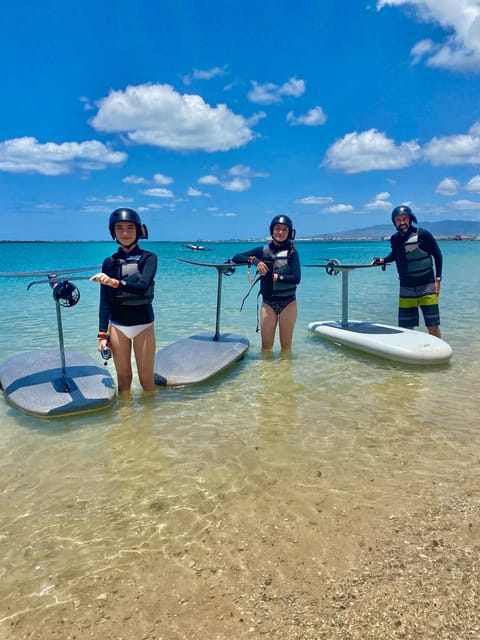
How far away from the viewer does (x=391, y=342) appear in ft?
22.6

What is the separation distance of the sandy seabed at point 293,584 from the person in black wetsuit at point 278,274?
14.4 ft

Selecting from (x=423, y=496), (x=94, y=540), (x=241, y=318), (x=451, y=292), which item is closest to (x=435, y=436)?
(x=423, y=496)

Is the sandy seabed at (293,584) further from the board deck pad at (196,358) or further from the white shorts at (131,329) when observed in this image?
the board deck pad at (196,358)

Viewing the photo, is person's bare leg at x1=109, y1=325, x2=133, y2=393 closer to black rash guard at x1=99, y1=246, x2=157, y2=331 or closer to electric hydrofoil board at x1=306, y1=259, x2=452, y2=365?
black rash guard at x1=99, y1=246, x2=157, y2=331

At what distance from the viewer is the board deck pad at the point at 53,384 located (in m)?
4.78

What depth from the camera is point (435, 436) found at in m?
4.09

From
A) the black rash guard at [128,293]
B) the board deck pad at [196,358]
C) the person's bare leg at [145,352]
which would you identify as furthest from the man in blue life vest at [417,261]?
the person's bare leg at [145,352]

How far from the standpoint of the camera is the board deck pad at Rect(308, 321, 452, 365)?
6.43 metres

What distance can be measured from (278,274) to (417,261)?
233 cm

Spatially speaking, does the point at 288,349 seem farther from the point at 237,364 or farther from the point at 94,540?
the point at 94,540

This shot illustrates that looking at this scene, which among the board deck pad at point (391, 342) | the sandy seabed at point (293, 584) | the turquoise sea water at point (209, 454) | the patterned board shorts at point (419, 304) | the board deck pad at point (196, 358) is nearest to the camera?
the sandy seabed at point (293, 584)

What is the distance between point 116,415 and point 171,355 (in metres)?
1.88

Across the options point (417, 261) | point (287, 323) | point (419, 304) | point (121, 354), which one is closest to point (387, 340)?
point (419, 304)

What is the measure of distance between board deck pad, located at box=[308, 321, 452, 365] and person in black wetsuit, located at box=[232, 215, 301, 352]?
1.28 metres
